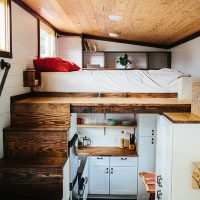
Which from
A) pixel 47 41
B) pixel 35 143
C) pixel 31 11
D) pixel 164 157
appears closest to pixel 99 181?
pixel 47 41

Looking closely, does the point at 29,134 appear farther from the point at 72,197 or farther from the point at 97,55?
the point at 97,55

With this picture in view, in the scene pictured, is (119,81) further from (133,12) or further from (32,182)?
(32,182)

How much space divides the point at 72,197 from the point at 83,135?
2733 mm

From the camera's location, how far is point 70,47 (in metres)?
6.47

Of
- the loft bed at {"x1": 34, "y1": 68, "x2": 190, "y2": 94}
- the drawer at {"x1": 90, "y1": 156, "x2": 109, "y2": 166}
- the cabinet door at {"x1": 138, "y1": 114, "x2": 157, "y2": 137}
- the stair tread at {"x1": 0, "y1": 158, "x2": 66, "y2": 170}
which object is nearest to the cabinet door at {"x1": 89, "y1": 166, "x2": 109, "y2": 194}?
the drawer at {"x1": 90, "y1": 156, "x2": 109, "y2": 166}

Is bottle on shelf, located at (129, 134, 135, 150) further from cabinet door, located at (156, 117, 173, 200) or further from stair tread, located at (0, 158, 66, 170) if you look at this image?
stair tread, located at (0, 158, 66, 170)

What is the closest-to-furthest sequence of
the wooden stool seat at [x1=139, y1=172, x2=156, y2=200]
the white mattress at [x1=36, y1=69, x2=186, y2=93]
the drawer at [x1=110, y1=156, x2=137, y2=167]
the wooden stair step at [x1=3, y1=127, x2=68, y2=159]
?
the wooden stair step at [x1=3, y1=127, x2=68, y2=159]
the white mattress at [x1=36, y1=69, x2=186, y2=93]
the wooden stool seat at [x1=139, y1=172, x2=156, y2=200]
the drawer at [x1=110, y1=156, x2=137, y2=167]

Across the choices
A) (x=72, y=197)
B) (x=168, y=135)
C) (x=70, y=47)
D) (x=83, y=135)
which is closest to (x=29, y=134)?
(x=72, y=197)

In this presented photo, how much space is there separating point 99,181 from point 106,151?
0.57m

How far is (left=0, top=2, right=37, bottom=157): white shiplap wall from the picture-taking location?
2910mm

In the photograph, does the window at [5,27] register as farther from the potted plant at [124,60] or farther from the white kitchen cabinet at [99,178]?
the potted plant at [124,60]

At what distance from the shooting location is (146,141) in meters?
5.35

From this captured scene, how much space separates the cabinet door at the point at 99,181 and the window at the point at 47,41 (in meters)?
2.36

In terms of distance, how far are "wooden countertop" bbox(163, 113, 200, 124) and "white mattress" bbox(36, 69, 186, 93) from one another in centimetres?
93
